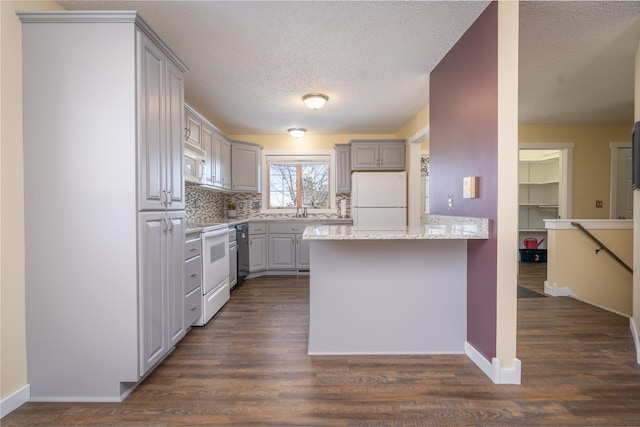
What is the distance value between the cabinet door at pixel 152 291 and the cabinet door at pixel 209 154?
197 cm

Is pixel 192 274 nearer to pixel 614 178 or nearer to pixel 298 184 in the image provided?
pixel 298 184

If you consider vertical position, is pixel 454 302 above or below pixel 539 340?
above

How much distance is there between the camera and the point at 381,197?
5035 millimetres

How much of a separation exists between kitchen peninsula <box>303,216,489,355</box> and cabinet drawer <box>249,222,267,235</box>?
2811 mm

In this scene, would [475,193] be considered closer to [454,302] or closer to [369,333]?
[454,302]

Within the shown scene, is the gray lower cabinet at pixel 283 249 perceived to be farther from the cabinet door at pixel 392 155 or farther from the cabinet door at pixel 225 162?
the cabinet door at pixel 392 155

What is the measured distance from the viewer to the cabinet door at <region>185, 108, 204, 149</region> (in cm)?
335

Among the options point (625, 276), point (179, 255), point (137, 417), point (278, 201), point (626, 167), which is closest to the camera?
point (137, 417)

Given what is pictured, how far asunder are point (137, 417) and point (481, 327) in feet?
6.90

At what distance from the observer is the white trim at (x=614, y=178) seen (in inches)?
202

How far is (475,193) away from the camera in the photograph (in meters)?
2.25

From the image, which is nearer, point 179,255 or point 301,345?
point 179,255

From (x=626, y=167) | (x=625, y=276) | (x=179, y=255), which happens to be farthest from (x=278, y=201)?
(x=626, y=167)

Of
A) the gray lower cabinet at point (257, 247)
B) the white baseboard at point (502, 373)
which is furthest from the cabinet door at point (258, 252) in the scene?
the white baseboard at point (502, 373)
